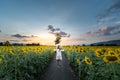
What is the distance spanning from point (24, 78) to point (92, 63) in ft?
9.52

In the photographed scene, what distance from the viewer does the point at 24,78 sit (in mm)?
7891

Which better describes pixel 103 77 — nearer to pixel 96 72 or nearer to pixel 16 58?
pixel 96 72

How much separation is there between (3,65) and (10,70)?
0.97ft

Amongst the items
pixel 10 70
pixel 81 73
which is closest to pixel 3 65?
pixel 10 70

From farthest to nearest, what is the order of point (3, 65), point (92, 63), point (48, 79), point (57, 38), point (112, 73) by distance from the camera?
point (57, 38)
point (48, 79)
point (92, 63)
point (3, 65)
point (112, 73)

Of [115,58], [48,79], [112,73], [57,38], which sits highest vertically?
[57,38]

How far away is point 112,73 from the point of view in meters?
6.62

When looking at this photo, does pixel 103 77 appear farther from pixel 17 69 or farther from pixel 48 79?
pixel 48 79

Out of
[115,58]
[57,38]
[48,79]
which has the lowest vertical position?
[48,79]

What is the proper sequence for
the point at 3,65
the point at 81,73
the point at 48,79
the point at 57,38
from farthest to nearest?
the point at 57,38 < the point at 48,79 < the point at 81,73 < the point at 3,65

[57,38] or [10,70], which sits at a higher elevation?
[57,38]

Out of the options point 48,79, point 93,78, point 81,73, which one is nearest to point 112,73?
point 93,78

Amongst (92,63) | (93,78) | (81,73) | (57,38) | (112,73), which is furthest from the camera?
(57,38)

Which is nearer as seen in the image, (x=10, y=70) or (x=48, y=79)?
(x=10, y=70)
